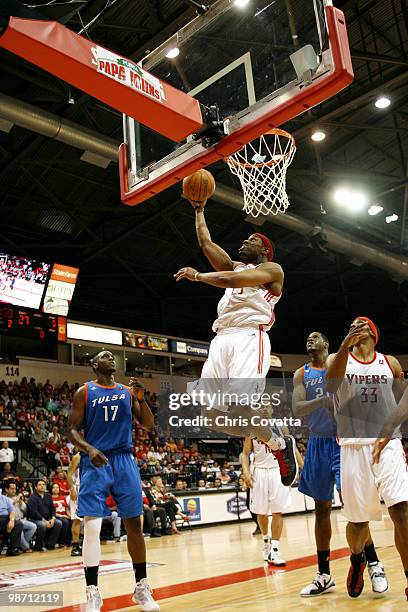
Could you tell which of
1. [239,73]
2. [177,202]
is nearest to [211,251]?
[239,73]

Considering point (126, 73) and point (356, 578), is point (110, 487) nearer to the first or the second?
point (356, 578)

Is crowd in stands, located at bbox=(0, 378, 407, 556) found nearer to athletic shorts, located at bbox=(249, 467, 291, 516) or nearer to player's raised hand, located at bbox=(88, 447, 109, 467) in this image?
athletic shorts, located at bbox=(249, 467, 291, 516)

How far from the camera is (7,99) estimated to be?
433 inches

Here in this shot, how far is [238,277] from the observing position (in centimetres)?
423

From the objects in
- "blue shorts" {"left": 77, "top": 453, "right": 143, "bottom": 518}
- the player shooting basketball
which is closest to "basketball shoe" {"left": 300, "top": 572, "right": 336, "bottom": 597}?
the player shooting basketball

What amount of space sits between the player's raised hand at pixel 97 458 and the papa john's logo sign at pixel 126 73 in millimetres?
2917

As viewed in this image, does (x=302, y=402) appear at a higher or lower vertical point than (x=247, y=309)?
lower

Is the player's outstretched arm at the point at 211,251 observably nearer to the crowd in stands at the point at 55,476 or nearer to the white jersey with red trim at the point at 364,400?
the white jersey with red trim at the point at 364,400

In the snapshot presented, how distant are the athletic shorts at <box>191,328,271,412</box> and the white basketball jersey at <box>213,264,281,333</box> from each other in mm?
73

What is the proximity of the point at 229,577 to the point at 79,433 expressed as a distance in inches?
95.4

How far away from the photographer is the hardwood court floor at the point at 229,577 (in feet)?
15.1

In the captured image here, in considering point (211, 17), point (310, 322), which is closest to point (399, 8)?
point (211, 17)

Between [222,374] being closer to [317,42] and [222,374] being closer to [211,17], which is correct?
[317,42]

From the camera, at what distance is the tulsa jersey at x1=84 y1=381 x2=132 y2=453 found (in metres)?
5.00
